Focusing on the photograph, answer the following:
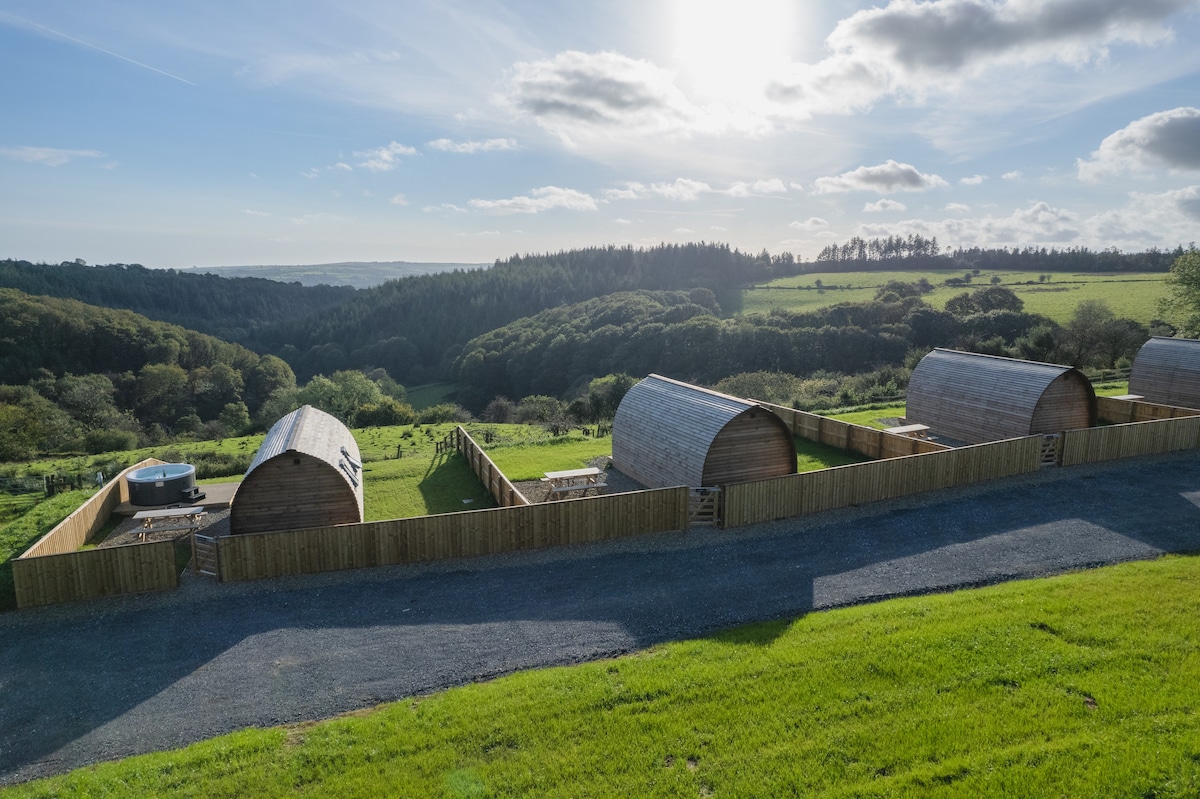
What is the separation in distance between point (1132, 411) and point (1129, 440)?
911 cm

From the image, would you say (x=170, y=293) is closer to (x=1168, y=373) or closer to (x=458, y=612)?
(x=458, y=612)

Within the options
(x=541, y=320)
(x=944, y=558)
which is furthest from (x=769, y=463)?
(x=541, y=320)

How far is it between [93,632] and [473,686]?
9003mm

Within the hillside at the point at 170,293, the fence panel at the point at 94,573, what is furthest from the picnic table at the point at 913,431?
the hillside at the point at 170,293

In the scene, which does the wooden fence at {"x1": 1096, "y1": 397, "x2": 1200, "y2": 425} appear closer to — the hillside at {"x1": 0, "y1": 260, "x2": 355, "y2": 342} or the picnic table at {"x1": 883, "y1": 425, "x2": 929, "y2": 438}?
the picnic table at {"x1": 883, "y1": 425, "x2": 929, "y2": 438}

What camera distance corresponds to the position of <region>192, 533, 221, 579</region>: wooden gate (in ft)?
54.7

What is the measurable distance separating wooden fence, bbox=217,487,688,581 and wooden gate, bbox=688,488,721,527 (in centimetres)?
51

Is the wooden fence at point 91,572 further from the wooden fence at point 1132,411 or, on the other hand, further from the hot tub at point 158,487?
the wooden fence at point 1132,411

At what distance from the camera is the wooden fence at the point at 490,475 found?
2105cm

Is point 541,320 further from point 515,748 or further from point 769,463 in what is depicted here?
point 515,748

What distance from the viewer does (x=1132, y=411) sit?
3291cm

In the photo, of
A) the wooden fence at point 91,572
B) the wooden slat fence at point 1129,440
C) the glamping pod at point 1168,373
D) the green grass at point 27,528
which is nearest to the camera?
the wooden fence at point 91,572

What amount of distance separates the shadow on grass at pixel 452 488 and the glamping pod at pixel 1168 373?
1415 inches

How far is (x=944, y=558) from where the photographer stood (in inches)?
684
